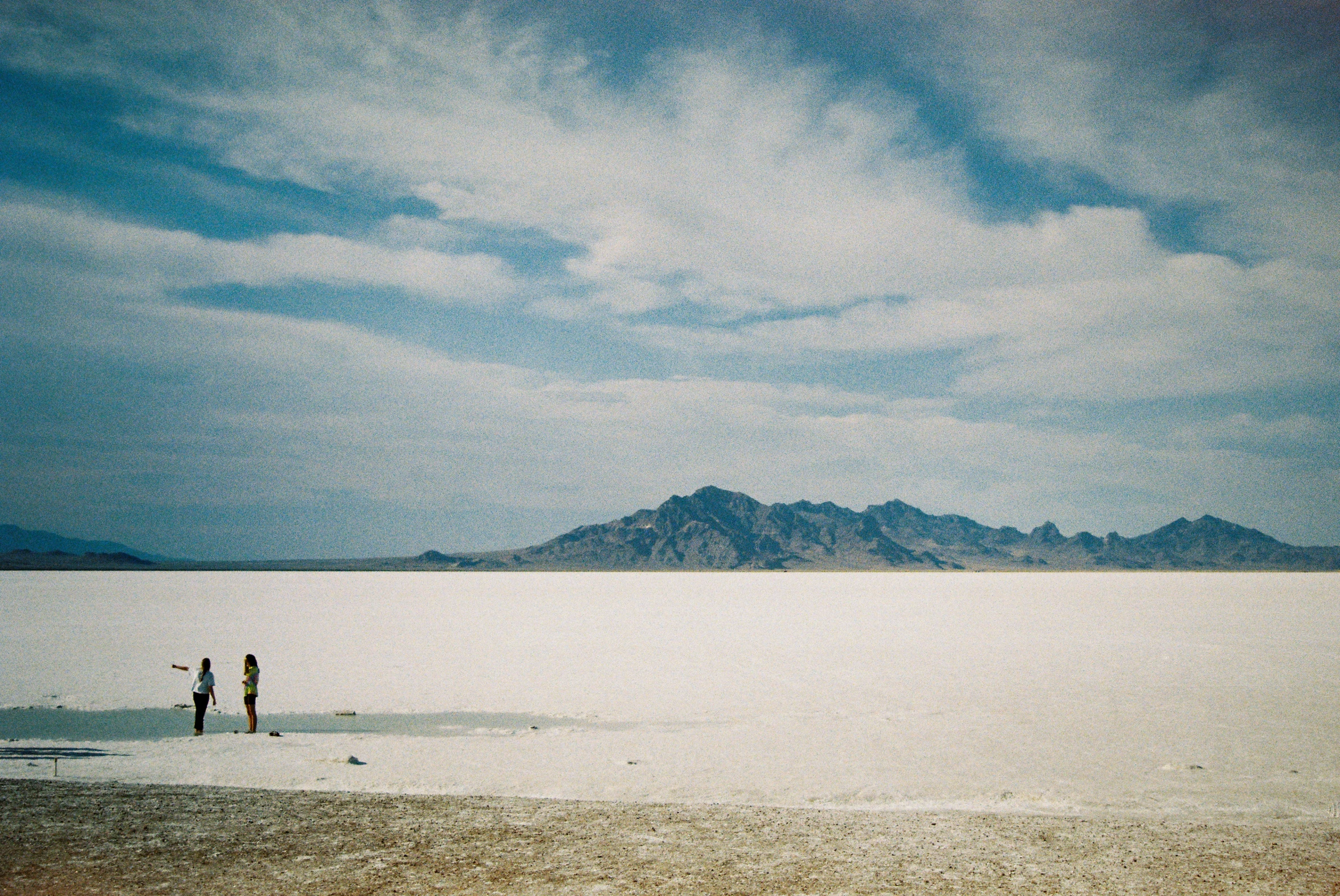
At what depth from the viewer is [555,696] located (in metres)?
18.1

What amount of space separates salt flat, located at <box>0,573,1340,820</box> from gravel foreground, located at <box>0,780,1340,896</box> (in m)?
0.98

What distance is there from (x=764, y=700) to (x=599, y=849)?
9949mm

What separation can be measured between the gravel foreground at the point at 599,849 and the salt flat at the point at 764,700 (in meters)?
0.98

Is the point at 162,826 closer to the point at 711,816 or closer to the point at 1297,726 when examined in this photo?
the point at 711,816

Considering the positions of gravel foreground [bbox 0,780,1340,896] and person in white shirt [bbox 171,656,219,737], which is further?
person in white shirt [bbox 171,656,219,737]

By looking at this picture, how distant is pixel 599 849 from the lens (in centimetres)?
802

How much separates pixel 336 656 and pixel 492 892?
19.7 metres

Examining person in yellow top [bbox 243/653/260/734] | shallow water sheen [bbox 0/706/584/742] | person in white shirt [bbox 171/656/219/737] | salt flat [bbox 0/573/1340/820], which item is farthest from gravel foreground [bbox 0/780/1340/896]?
shallow water sheen [bbox 0/706/584/742]

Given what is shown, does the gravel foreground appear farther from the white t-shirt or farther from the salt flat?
the white t-shirt

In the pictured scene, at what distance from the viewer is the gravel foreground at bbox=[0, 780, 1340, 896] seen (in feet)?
23.2

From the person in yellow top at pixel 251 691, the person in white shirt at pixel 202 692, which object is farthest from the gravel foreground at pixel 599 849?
the person in yellow top at pixel 251 691

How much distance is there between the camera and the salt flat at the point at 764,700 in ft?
36.1

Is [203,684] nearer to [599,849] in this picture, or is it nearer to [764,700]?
[599,849]

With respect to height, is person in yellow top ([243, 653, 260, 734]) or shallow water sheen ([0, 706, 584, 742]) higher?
person in yellow top ([243, 653, 260, 734])
